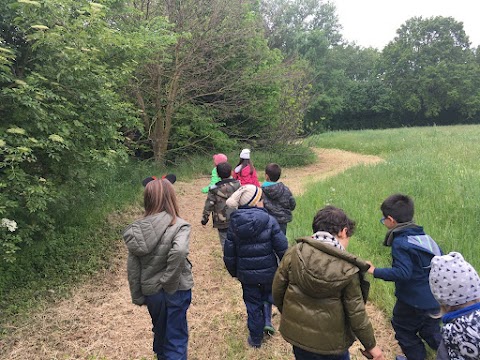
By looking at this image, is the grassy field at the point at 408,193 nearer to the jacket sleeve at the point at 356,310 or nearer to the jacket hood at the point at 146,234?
Result: the jacket sleeve at the point at 356,310

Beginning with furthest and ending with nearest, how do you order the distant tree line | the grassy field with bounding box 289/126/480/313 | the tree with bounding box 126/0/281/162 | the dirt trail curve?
1. the tree with bounding box 126/0/281/162
2. the grassy field with bounding box 289/126/480/313
3. the distant tree line
4. the dirt trail curve

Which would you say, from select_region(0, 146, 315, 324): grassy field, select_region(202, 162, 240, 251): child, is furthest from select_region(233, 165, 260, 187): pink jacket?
select_region(0, 146, 315, 324): grassy field

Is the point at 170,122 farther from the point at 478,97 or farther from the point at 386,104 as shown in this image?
the point at 478,97

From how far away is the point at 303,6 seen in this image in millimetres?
49844

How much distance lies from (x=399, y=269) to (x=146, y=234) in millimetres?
1906

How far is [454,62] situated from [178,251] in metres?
52.4

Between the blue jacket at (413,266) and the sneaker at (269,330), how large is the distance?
139cm

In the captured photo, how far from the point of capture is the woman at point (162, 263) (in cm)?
285

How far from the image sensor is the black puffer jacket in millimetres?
4676

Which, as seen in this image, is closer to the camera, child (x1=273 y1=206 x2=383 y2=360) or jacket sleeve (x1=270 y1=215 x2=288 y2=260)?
child (x1=273 y1=206 x2=383 y2=360)

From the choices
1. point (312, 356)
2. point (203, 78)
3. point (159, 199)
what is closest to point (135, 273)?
point (159, 199)

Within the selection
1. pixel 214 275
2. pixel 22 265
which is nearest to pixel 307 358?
pixel 214 275

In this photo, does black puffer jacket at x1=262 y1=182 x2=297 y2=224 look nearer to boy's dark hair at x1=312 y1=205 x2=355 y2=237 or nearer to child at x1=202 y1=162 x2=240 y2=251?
child at x1=202 y1=162 x2=240 y2=251

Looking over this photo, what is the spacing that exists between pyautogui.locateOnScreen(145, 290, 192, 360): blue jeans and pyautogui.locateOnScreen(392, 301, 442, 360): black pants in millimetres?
1739
